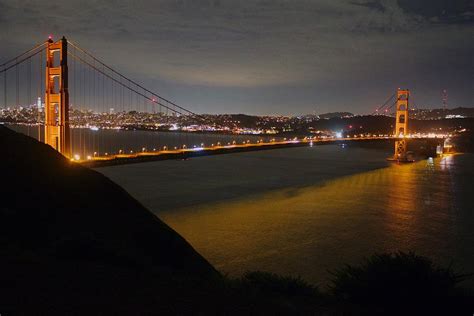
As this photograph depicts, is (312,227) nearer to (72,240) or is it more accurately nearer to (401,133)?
(72,240)

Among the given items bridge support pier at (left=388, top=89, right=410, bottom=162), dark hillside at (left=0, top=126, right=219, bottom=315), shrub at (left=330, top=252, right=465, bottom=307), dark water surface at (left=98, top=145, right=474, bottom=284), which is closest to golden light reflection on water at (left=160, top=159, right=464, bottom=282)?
dark water surface at (left=98, top=145, right=474, bottom=284)

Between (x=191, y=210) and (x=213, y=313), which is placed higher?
(x=213, y=313)

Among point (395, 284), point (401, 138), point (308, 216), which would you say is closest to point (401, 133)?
point (401, 138)

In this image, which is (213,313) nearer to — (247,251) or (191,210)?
(247,251)

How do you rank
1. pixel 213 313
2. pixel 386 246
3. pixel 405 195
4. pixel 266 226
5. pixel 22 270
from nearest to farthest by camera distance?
pixel 213 313 → pixel 22 270 → pixel 386 246 → pixel 266 226 → pixel 405 195

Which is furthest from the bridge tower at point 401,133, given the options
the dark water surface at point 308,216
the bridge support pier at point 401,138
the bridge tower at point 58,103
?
the bridge tower at point 58,103

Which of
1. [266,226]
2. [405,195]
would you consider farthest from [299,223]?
[405,195]

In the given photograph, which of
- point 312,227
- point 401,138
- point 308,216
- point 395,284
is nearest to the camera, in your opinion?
point 395,284
